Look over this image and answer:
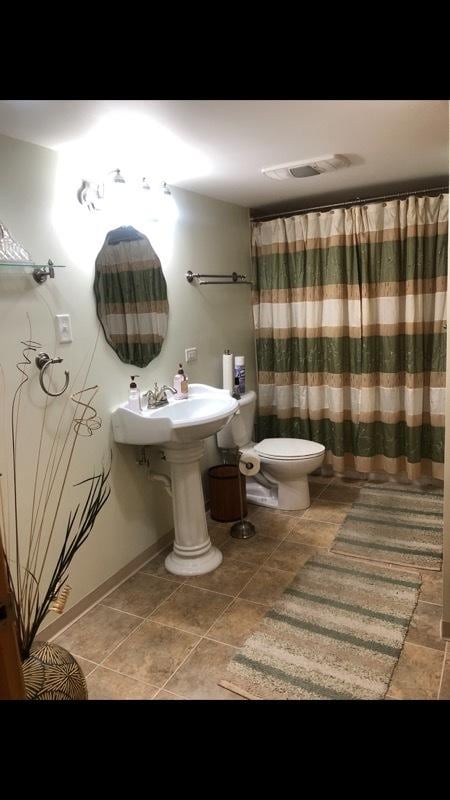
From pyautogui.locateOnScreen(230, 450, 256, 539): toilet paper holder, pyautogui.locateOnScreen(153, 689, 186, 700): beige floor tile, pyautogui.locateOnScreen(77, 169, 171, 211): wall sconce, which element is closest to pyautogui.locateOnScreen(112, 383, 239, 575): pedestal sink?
pyautogui.locateOnScreen(230, 450, 256, 539): toilet paper holder

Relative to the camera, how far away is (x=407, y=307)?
9.97ft

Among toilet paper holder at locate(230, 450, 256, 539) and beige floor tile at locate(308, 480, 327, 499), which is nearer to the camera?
toilet paper holder at locate(230, 450, 256, 539)

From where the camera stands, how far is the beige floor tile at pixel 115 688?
169cm

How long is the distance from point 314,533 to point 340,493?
0.60 meters

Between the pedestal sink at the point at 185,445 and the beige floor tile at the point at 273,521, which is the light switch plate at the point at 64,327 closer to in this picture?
the pedestal sink at the point at 185,445

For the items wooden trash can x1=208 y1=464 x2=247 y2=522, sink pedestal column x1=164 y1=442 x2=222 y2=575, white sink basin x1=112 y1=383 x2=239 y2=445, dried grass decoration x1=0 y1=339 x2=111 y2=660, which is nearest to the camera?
dried grass decoration x1=0 y1=339 x2=111 y2=660

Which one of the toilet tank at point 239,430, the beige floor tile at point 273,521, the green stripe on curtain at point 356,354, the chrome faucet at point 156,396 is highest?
the green stripe on curtain at point 356,354

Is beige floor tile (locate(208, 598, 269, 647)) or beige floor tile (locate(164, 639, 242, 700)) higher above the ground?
beige floor tile (locate(208, 598, 269, 647))

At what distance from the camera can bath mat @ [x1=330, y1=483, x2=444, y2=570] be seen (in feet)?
8.25

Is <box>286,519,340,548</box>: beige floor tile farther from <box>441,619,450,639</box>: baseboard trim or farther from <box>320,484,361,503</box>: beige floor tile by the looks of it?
<box>441,619,450,639</box>: baseboard trim

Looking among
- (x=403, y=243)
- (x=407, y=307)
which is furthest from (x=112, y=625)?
(x=403, y=243)

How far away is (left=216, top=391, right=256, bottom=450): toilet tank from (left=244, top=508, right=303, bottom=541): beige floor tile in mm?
466

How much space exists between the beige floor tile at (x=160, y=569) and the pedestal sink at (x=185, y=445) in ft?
0.09

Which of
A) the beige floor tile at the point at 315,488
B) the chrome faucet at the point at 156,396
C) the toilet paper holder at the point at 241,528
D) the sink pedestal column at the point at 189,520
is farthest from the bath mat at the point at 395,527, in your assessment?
the chrome faucet at the point at 156,396
